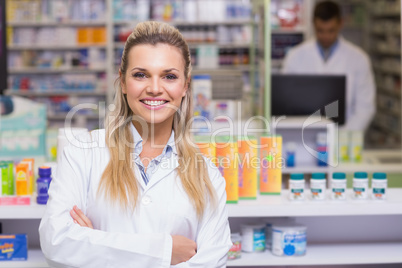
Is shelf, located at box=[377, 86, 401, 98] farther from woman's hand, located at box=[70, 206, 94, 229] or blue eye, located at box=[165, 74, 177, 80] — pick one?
woman's hand, located at box=[70, 206, 94, 229]

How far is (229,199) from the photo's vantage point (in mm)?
2656

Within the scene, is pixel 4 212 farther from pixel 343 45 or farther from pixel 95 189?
pixel 343 45

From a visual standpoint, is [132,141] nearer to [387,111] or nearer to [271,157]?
[271,157]

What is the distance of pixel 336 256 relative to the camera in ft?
9.04

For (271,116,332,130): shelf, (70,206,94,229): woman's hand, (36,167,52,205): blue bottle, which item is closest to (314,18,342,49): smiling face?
(271,116,332,130): shelf

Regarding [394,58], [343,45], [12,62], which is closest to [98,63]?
[12,62]

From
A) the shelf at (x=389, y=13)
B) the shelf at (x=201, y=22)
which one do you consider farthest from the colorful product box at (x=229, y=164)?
the shelf at (x=389, y=13)

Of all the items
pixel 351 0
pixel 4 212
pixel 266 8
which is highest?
pixel 351 0

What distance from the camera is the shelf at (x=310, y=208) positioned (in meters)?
2.61

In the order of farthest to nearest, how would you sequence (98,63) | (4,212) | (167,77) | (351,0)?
(351,0) < (98,63) < (4,212) < (167,77)

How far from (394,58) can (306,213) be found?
22.7ft

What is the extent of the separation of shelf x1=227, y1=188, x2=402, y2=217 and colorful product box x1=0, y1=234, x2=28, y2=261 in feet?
2.87

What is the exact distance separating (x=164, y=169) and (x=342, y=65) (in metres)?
4.55

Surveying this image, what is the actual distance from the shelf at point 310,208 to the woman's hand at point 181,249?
549 millimetres
